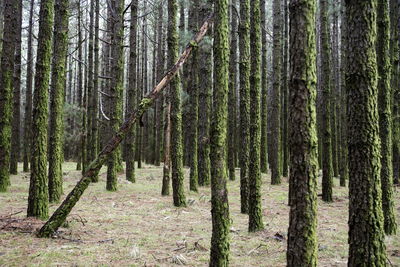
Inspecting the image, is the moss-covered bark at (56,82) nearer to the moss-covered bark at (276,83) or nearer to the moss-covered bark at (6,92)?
the moss-covered bark at (6,92)

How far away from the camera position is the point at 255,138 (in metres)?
6.74

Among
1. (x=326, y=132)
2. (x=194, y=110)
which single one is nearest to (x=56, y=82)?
(x=194, y=110)

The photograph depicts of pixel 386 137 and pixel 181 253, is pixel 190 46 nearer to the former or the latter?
pixel 181 253

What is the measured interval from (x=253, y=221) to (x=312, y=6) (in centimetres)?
435

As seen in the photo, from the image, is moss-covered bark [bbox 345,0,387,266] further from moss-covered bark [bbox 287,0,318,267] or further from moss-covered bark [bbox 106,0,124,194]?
moss-covered bark [bbox 106,0,124,194]

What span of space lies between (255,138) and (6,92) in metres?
7.45

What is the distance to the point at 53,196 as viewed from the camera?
8359 millimetres

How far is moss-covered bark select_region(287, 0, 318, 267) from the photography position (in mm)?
3283

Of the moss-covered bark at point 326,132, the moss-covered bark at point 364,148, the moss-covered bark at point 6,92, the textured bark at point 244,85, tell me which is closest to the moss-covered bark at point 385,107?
the textured bark at point 244,85

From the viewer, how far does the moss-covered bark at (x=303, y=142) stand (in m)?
3.28

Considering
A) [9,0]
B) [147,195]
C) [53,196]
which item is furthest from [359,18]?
[9,0]

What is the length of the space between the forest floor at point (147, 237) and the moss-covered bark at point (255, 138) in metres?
0.35

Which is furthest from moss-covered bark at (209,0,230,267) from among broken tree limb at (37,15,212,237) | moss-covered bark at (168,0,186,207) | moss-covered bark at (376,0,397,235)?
moss-covered bark at (168,0,186,207)

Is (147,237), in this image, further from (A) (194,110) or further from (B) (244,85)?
(A) (194,110)
